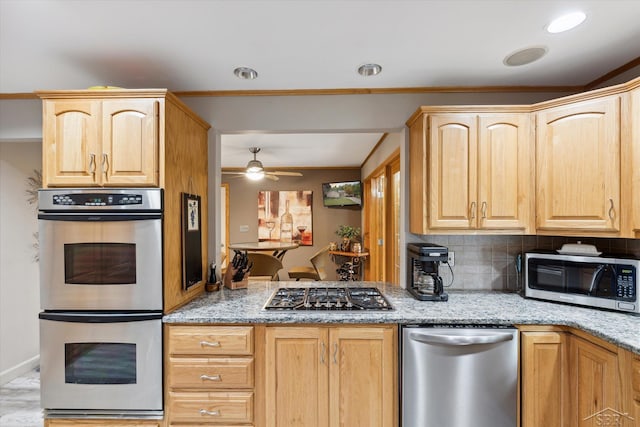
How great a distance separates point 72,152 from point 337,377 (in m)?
1.98

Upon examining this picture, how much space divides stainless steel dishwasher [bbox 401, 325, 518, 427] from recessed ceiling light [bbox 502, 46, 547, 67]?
162 cm

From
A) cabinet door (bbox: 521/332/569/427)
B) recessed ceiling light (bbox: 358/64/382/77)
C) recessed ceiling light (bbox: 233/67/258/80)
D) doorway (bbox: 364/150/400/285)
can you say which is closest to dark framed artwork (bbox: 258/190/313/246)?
doorway (bbox: 364/150/400/285)

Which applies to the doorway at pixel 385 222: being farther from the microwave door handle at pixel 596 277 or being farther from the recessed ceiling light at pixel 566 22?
the microwave door handle at pixel 596 277

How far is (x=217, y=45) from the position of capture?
1.74m

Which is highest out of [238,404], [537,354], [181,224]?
[181,224]

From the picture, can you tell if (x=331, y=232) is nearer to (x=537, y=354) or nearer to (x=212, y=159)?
(x=212, y=159)

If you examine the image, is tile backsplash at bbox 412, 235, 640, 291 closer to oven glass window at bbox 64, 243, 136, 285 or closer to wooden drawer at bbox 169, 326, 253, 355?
wooden drawer at bbox 169, 326, 253, 355

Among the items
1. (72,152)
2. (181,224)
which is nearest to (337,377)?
(181,224)

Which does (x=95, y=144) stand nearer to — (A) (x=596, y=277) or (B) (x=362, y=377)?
(B) (x=362, y=377)

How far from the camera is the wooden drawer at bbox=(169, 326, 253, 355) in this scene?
5.74 feet

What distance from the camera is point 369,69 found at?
6.63 feet
